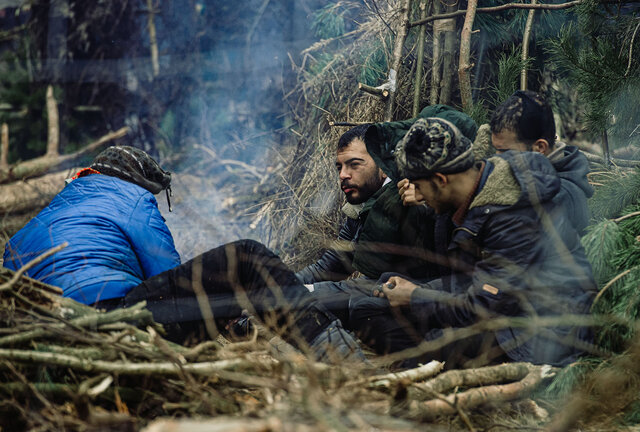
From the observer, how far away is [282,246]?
5461mm

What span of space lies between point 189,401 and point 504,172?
5.58 feet

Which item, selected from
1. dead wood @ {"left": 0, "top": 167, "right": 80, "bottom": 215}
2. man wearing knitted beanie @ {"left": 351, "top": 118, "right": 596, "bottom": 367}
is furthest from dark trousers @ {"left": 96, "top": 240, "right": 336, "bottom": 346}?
dead wood @ {"left": 0, "top": 167, "right": 80, "bottom": 215}

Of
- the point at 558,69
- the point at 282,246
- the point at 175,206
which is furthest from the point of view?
the point at 175,206

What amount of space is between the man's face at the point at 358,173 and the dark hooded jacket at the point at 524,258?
3.68 feet

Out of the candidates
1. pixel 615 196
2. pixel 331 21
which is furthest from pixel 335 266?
pixel 331 21

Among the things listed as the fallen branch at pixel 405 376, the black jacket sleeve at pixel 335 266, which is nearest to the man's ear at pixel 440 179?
the fallen branch at pixel 405 376

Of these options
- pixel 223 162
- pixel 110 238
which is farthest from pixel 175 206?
pixel 110 238

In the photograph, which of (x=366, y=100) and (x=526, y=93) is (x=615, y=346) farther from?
(x=366, y=100)

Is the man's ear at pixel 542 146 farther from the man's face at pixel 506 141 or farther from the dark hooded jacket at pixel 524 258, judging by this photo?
the dark hooded jacket at pixel 524 258

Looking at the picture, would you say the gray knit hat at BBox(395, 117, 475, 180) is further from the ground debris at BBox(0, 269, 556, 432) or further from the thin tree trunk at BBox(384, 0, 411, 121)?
the thin tree trunk at BBox(384, 0, 411, 121)

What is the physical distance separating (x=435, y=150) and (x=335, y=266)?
5.35 ft

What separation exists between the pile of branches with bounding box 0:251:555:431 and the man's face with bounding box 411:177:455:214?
0.80 metres

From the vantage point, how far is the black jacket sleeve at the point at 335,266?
398cm

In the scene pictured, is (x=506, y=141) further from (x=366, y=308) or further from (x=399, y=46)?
(x=399, y=46)
